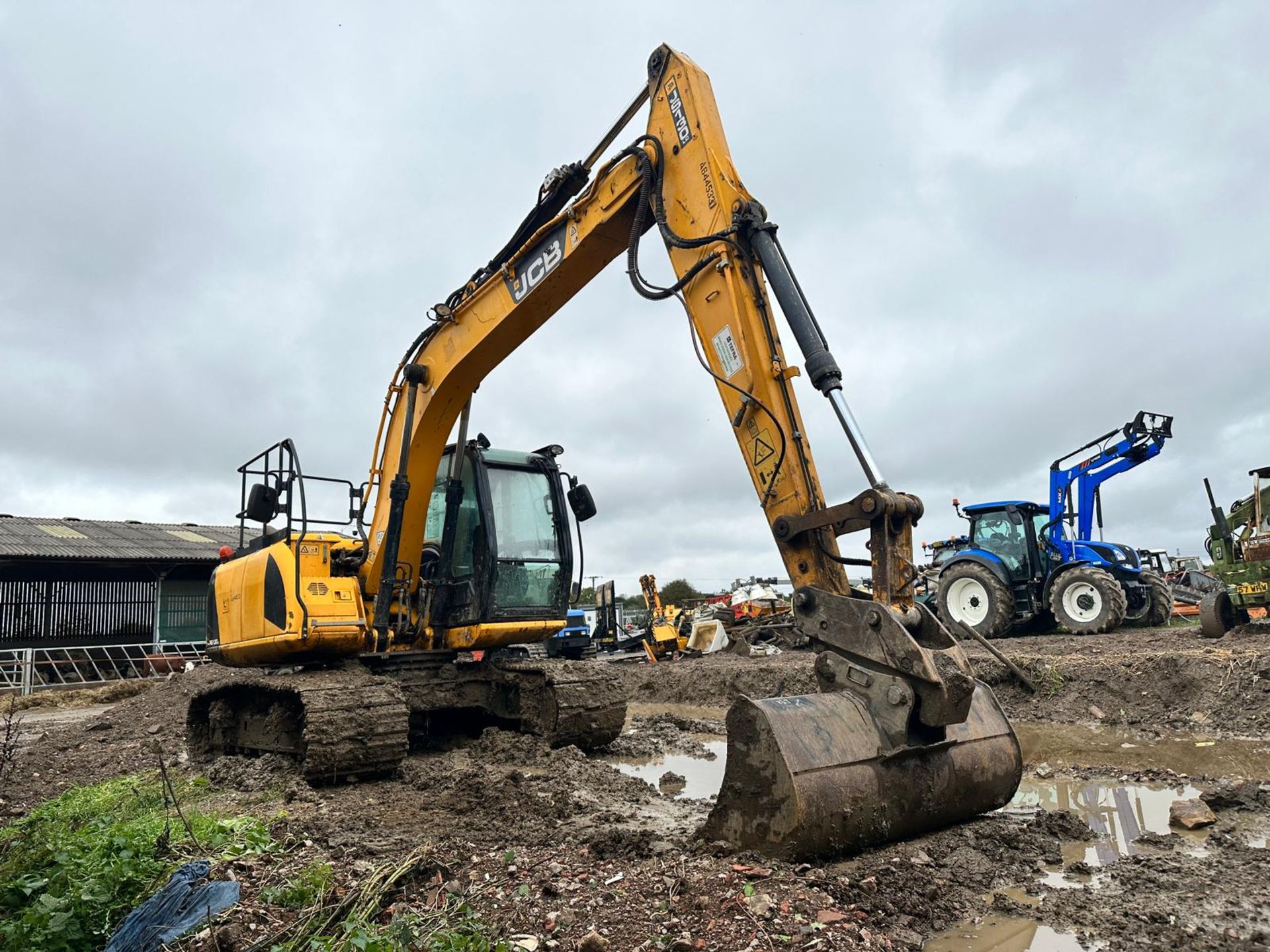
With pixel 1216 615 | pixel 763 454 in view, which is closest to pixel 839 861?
pixel 763 454

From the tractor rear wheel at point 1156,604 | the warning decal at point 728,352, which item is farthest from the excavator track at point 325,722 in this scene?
the tractor rear wheel at point 1156,604

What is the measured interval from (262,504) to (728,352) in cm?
409

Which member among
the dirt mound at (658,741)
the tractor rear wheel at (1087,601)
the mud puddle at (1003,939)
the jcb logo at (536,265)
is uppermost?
the jcb logo at (536,265)

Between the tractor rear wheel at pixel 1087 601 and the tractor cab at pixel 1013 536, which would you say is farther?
the tractor cab at pixel 1013 536

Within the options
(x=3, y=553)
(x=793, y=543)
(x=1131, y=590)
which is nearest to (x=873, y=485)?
(x=793, y=543)

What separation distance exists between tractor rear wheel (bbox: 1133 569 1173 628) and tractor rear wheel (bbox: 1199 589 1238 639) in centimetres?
191

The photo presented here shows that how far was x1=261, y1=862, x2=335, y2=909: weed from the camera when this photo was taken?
11.1ft

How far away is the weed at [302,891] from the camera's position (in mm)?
3393

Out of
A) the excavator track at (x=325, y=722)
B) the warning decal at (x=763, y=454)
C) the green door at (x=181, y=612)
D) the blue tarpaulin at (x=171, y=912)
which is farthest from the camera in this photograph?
the green door at (x=181, y=612)

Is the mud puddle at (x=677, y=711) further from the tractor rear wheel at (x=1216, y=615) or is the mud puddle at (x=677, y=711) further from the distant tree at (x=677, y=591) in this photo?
the distant tree at (x=677, y=591)

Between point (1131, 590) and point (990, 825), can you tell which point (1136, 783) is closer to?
point (990, 825)

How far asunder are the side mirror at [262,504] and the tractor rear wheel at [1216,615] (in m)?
10.8

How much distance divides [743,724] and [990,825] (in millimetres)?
1400

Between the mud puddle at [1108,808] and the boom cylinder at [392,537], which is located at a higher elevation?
the boom cylinder at [392,537]
